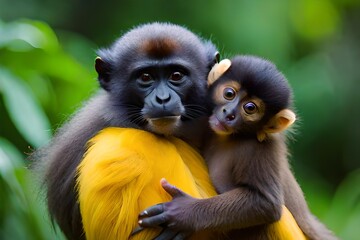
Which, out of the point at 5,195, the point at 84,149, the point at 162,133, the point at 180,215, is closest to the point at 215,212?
the point at 180,215

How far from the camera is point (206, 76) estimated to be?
4.91 meters

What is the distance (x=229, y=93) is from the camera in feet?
15.3

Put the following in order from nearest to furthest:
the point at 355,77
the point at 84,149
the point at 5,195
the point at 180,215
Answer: the point at 180,215 → the point at 84,149 → the point at 5,195 → the point at 355,77

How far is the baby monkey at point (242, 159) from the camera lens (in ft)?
14.2

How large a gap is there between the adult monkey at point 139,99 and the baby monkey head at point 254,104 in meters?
0.20

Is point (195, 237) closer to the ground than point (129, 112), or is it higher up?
closer to the ground

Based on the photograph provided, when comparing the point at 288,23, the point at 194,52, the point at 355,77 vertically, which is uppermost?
the point at 194,52

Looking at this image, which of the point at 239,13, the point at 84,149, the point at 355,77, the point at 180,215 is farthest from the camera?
the point at 355,77

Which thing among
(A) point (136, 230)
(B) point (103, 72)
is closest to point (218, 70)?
(B) point (103, 72)

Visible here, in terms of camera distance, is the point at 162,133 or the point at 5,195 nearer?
the point at 162,133

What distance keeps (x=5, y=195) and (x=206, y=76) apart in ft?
4.83

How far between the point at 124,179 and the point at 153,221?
0.26 metres

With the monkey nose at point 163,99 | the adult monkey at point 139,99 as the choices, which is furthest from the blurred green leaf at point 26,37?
the monkey nose at point 163,99

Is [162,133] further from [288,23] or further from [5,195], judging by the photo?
[288,23]
